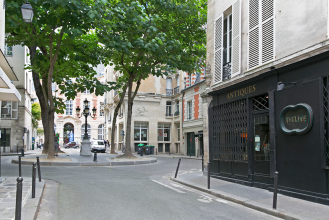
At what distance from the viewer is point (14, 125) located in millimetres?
33250

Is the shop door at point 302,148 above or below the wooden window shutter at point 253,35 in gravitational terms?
below

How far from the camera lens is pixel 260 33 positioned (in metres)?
9.65

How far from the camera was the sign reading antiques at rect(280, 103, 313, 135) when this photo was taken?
753 centimetres

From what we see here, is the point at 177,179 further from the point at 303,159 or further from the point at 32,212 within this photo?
the point at 32,212

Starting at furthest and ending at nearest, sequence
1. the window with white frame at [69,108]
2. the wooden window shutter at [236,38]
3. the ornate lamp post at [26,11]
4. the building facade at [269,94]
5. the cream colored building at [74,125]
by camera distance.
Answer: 1. the window with white frame at [69,108]
2. the cream colored building at [74,125]
3. the wooden window shutter at [236,38]
4. the ornate lamp post at [26,11]
5. the building facade at [269,94]

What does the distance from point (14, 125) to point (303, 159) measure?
3261cm

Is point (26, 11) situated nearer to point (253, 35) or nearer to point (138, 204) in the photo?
point (138, 204)

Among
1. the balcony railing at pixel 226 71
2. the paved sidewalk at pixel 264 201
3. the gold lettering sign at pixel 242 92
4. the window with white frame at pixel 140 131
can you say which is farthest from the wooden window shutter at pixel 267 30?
the window with white frame at pixel 140 131

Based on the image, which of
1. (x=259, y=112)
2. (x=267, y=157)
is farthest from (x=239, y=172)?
(x=259, y=112)

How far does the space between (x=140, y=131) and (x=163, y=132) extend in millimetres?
3010

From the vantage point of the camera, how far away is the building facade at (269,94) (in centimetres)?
739

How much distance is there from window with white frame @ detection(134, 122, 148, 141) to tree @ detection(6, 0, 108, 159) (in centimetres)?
1431

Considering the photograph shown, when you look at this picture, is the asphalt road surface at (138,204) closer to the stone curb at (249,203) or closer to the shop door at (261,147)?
the stone curb at (249,203)

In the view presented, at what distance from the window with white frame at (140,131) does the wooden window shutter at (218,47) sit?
25.6m
